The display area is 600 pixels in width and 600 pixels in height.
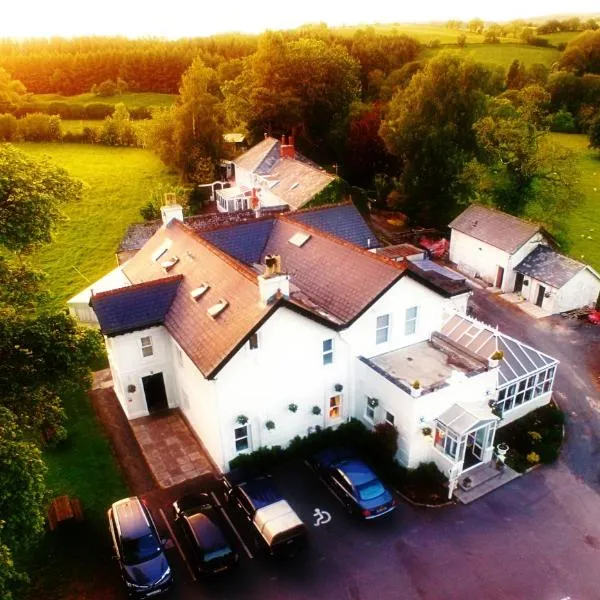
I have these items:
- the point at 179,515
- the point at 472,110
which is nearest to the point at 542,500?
the point at 179,515

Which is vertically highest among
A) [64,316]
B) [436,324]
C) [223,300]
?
[64,316]

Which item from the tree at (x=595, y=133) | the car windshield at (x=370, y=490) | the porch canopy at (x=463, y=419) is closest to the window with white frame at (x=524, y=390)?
the porch canopy at (x=463, y=419)

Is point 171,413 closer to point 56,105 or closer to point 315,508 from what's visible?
point 315,508

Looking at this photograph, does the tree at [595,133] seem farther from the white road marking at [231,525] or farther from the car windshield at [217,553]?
the car windshield at [217,553]

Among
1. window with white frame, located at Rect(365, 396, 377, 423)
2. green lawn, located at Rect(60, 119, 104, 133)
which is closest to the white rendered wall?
window with white frame, located at Rect(365, 396, 377, 423)

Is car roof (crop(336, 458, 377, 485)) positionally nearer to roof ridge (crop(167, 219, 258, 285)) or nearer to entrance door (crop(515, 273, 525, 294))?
roof ridge (crop(167, 219, 258, 285))

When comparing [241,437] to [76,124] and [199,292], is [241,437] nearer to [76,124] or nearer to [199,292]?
[199,292]
